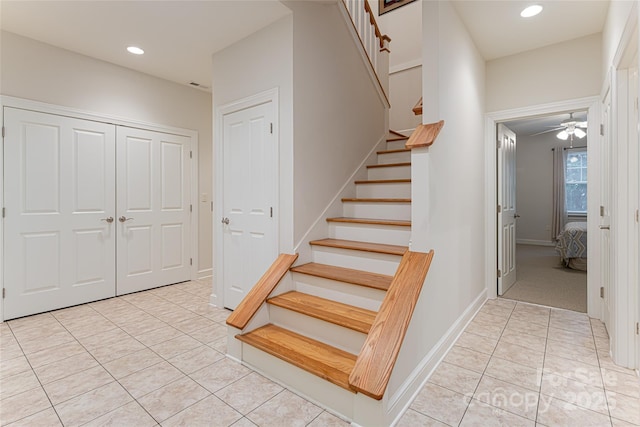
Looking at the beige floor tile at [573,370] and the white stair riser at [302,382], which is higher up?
the white stair riser at [302,382]

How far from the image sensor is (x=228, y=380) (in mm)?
2037

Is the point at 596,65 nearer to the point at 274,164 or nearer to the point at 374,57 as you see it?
the point at 374,57

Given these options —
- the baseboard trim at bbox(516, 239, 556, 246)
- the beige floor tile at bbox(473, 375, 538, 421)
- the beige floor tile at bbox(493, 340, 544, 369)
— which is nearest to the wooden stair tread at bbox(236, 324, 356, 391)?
the beige floor tile at bbox(473, 375, 538, 421)

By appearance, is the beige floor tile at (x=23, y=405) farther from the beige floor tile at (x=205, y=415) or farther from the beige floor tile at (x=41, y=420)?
the beige floor tile at (x=205, y=415)

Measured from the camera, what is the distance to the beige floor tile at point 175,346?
238cm

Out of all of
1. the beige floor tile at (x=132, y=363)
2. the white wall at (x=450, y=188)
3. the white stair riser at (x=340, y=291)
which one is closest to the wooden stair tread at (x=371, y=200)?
the white wall at (x=450, y=188)

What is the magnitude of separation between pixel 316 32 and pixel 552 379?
3.24 meters

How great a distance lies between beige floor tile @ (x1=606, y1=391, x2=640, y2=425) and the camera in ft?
5.47

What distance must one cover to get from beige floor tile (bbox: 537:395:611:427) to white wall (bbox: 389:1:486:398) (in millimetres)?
656

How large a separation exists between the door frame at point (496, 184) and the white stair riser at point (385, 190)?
3.88 feet

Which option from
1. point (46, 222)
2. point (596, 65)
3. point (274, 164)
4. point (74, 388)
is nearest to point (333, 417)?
point (74, 388)

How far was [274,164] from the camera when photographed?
9.26ft

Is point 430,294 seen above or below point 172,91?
below

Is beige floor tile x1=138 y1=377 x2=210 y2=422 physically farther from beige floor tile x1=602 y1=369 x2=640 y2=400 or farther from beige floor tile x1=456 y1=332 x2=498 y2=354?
beige floor tile x1=602 y1=369 x2=640 y2=400
